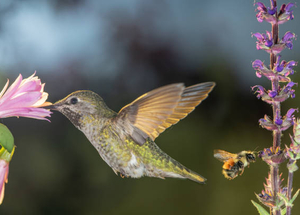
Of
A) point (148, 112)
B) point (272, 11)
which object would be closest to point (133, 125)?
point (148, 112)

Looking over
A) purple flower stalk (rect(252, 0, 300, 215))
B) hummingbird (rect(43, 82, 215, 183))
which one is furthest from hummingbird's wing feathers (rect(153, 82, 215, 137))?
purple flower stalk (rect(252, 0, 300, 215))

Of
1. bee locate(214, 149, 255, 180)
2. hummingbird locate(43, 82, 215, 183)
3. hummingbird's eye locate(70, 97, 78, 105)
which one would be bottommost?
bee locate(214, 149, 255, 180)

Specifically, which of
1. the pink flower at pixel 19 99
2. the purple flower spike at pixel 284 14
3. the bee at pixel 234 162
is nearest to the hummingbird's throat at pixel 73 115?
the pink flower at pixel 19 99

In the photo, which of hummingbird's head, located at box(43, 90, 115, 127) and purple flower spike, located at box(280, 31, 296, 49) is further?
hummingbird's head, located at box(43, 90, 115, 127)

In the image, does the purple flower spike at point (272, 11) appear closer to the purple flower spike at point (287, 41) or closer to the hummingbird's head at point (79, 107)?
the purple flower spike at point (287, 41)

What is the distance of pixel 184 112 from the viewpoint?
62 centimetres

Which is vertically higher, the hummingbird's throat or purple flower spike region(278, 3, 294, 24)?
purple flower spike region(278, 3, 294, 24)

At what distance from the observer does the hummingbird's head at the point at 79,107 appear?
2.06 ft

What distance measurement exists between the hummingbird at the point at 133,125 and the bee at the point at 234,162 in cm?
5

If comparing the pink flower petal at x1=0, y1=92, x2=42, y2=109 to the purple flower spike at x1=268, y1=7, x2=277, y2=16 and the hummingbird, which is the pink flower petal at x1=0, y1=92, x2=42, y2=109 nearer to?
the hummingbird

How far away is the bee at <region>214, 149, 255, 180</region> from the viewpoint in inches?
25.3

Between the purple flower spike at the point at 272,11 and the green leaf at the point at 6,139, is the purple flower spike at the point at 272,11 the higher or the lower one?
the higher one

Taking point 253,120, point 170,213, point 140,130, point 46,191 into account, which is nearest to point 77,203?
point 46,191

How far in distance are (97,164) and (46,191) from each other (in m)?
0.17
